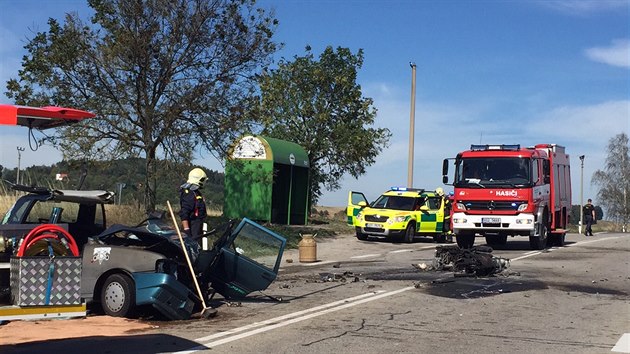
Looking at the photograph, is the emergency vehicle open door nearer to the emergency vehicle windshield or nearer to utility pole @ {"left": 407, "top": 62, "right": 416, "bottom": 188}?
the emergency vehicle windshield

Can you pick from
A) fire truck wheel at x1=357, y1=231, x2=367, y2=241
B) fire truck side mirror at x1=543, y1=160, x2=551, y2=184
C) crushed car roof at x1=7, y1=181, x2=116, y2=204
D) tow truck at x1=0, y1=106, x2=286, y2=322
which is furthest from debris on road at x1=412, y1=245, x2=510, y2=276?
fire truck wheel at x1=357, y1=231, x2=367, y2=241

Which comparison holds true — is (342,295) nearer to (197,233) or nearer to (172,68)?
(197,233)

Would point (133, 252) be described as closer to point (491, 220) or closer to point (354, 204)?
point (491, 220)

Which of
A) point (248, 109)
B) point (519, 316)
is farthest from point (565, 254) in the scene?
point (519, 316)

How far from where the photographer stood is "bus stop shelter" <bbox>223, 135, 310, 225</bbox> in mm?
30688

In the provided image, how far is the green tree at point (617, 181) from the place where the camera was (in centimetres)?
8281

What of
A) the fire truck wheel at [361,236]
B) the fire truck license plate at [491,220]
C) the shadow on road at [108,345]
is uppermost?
the fire truck license plate at [491,220]

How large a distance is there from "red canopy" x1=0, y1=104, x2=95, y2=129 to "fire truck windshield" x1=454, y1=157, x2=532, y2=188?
689 inches

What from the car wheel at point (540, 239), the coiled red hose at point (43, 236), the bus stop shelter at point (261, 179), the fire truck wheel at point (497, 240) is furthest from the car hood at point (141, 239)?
the fire truck wheel at point (497, 240)

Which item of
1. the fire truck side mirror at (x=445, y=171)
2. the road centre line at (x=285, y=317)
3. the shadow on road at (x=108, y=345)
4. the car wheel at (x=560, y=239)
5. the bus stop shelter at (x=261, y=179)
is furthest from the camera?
the bus stop shelter at (x=261, y=179)

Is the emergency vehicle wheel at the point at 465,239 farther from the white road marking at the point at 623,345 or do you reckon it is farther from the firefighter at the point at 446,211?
the white road marking at the point at 623,345

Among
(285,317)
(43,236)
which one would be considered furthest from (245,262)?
(43,236)

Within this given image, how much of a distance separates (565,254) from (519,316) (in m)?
13.1

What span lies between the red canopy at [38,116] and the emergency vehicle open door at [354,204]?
22.4 m
